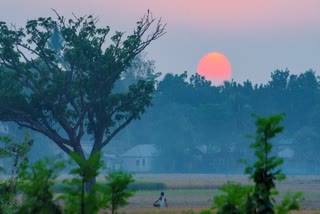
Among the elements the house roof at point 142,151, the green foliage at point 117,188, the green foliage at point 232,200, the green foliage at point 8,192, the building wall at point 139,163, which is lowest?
the green foliage at point 232,200

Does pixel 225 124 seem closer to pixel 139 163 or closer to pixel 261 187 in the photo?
pixel 139 163

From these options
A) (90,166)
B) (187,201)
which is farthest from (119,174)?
(187,201)

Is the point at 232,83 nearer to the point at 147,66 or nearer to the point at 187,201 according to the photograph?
the point at 147,66

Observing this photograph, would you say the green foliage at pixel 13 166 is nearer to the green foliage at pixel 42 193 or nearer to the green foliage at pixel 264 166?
the green foliage at pixel 42 193

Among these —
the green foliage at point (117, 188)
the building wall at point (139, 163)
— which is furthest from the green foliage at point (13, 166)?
the building wall at point (139, 163)

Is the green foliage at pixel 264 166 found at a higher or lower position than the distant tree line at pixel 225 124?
lower

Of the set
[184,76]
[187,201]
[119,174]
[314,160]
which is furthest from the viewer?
[184,76]

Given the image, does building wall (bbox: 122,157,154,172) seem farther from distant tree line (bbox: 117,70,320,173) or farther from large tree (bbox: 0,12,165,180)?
large tree (bbox: 0,12,165,180)

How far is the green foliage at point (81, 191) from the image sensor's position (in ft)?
50.0

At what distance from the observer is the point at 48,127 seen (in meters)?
53.2

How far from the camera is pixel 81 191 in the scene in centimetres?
1539

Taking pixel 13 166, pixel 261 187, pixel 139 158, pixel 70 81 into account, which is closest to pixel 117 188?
pixel 261 187

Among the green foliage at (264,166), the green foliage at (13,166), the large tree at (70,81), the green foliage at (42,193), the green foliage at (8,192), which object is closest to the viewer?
the green foliage at (264,166)

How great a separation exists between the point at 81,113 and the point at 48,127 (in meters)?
2.38
